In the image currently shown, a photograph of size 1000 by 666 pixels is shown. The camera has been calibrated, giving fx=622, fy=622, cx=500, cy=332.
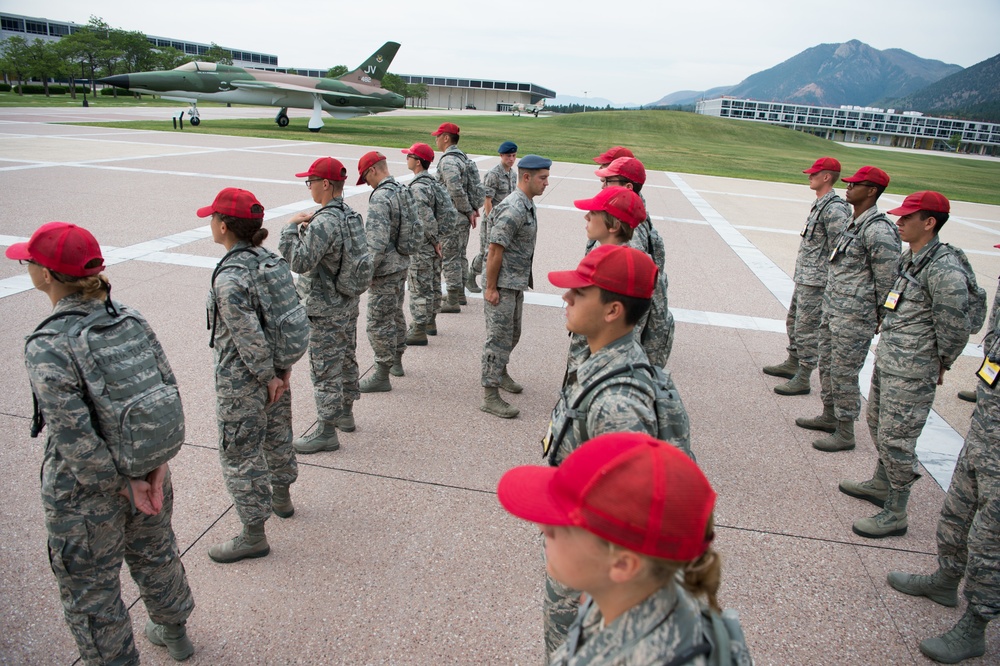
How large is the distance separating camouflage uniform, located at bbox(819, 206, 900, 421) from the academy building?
113 meters

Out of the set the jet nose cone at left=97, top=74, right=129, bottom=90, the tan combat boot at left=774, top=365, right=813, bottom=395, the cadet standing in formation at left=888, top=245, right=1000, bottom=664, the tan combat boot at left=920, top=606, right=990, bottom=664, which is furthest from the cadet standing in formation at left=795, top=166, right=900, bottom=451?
the jet nose cone at left=97, top=74, right=129, bottom=90

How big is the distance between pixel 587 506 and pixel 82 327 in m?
2.26

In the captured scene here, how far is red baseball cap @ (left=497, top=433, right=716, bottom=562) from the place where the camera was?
3.90ft

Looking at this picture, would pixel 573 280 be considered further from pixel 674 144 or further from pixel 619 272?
pixel 674 144

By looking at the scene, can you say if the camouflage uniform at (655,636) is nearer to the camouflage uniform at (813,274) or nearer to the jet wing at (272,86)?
the camouflage uniform at (813,274)

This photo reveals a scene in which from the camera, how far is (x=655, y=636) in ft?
4.31

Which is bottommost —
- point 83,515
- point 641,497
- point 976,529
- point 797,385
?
point 797,385

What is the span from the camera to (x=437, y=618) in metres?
3.28

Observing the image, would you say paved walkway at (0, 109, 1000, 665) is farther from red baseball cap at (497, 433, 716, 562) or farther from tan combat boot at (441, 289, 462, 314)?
red baseball cap at (497, 433, 716, 562)

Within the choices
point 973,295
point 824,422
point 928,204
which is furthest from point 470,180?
point 973,295

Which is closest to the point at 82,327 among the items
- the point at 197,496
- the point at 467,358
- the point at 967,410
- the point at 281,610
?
the point at 281,610

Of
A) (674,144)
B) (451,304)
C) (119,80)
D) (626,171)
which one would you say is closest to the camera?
(626,171)

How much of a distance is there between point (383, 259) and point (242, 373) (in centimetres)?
240

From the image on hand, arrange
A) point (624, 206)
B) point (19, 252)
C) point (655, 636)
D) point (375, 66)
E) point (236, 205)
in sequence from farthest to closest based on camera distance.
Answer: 1. point (375, 66)
2. point (624, 206)
3. point (236, 205)
4. point (19, 252)
5. point (655, 636)
